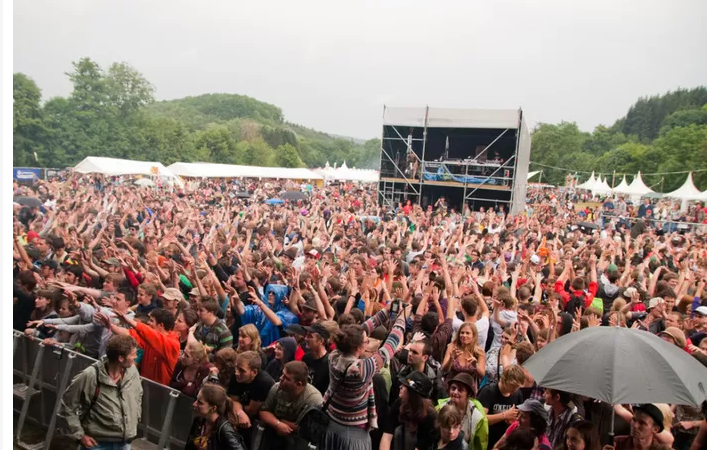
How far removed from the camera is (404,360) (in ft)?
14.0

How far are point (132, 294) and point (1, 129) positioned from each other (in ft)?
9.92

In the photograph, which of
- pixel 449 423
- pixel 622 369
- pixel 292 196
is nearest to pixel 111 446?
pixel 449 423

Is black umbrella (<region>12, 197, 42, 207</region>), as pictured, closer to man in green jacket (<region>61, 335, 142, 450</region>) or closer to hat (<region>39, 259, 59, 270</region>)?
hat (<region>39, 259, 59, 270</region>)

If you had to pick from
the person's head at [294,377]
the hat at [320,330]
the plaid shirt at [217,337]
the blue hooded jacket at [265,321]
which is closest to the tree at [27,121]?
the blue hooded jacket at [265,321]

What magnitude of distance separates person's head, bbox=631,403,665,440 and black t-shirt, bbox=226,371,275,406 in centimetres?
215

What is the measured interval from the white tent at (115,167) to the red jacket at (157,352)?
70.1 ft

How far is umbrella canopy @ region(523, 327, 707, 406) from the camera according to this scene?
283 cm

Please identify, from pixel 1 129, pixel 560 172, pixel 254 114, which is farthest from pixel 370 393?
pixel 254 114

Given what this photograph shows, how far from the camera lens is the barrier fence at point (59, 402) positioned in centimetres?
406

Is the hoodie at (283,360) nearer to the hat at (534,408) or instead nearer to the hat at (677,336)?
the hat at (534,408)

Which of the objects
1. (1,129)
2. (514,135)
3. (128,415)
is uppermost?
(514,135)

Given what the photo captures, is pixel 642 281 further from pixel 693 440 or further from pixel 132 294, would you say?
pixel 132 294

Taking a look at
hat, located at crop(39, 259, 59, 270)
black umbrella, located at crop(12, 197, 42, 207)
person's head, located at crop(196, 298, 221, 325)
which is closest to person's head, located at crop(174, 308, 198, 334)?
person's head, located at crop(196, 298, 221, 325)

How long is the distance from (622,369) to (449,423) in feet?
3.16
